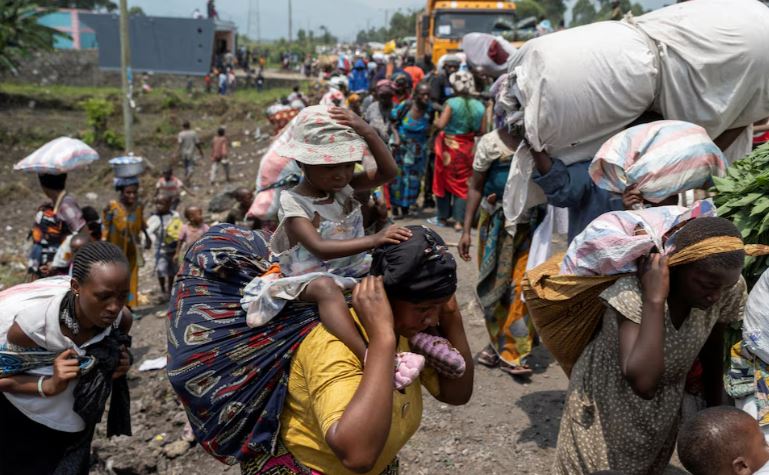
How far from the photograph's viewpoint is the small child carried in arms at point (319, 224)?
6.73 feet

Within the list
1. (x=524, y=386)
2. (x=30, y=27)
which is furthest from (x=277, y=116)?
(x=30, y=27)

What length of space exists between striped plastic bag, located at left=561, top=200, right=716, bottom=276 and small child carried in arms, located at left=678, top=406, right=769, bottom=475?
544 mm

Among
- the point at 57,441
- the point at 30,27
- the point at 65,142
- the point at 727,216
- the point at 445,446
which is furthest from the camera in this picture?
the point at 30,27

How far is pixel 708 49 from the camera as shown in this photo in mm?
2969

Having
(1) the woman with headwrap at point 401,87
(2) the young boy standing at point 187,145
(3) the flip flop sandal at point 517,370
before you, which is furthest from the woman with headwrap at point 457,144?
(2) the young boy standing at point 187,145

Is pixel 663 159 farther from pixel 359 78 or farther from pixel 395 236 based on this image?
pixel 359 78

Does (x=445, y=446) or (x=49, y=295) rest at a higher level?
(x=49, y=295)

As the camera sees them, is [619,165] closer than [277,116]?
Yes

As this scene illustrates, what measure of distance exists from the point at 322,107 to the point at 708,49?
1.72 metres

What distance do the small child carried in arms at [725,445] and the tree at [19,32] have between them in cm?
3112

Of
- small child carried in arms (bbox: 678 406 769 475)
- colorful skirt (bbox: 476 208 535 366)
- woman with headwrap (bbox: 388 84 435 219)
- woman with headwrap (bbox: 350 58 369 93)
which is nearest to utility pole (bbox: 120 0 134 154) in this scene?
woman with headwrap (bbox: 350 58 369 93)

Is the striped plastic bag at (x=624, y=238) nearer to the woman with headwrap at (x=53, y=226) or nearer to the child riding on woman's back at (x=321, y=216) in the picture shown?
the child riding on woman's back at (x=321, y=216)

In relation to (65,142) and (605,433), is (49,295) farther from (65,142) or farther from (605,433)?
(65,142)

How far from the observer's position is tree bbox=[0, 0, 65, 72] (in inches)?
1088
